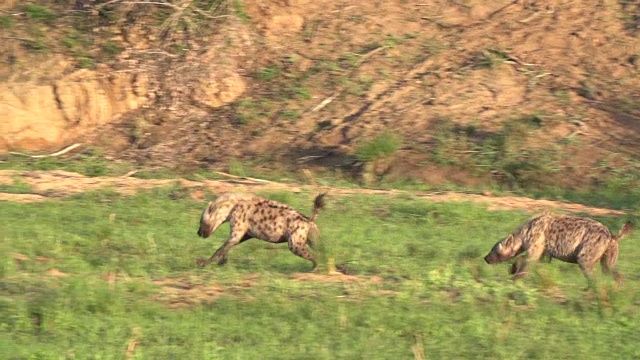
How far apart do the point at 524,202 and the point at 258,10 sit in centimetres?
631

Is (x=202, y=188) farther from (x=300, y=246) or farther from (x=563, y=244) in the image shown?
(x=563, y=244)

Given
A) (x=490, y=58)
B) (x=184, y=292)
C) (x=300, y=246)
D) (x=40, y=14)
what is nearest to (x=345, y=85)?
(x=490, y=58)

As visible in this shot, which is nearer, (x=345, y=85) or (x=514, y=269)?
(x=514, y=269)

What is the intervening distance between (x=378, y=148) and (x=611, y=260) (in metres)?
5.63

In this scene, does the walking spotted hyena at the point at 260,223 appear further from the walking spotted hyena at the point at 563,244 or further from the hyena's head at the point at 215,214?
the walking spotted hyena at the point at 563,244

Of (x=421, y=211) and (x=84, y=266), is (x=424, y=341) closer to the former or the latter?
(x=84, y=266)

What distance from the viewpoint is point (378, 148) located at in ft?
45.1

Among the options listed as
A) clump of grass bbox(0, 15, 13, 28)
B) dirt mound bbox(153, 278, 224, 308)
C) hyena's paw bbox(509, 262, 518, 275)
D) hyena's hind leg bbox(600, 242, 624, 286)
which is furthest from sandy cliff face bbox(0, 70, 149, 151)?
hyena's hind leg bbox(600, 242, 624, 286)

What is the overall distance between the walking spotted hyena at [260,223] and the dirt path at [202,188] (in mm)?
3601

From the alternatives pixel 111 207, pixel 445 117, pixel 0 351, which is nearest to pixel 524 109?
pixel 445 117

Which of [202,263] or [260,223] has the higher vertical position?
[260,223]

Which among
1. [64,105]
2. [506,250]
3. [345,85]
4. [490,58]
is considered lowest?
[64,105]

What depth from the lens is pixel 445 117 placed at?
1500 cm

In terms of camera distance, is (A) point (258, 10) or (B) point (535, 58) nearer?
(B) point (535, 58)
